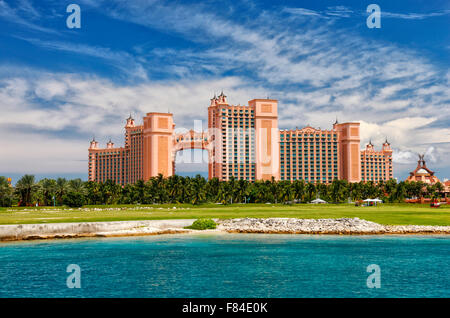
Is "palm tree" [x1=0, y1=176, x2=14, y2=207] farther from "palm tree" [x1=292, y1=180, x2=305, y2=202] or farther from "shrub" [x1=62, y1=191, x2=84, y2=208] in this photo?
"palm tree" [x1=292, y1=180, x2=305, y2=202]

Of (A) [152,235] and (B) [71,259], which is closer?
(B) [71,259]

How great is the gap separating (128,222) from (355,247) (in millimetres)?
28725

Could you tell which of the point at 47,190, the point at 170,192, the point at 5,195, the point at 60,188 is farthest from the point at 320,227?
the point at 47,190

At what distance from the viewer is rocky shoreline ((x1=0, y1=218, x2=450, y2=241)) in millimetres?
48188

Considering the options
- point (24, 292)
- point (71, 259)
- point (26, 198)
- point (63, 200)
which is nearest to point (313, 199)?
point (63, 200)

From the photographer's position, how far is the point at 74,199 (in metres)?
115

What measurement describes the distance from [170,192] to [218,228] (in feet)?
263

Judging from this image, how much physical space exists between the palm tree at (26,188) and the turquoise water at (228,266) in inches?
2947

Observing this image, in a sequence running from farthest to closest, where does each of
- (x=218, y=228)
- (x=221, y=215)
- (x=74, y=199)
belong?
1. (x=74, y=199)
2. (x=221, y=215)
3. (x=218, y=228)

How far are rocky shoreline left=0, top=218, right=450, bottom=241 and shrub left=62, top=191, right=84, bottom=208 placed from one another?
6569cm

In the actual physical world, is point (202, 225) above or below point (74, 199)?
below

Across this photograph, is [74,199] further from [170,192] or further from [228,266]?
[228,266]
